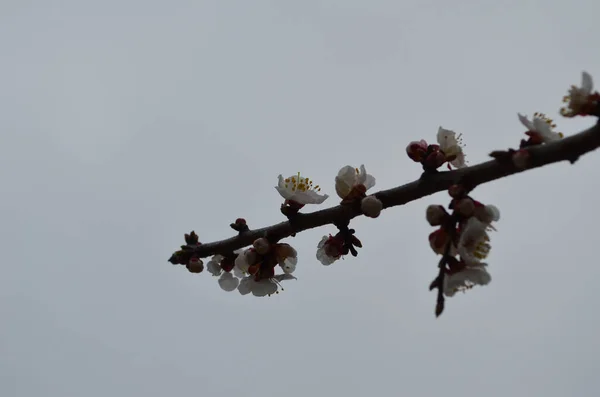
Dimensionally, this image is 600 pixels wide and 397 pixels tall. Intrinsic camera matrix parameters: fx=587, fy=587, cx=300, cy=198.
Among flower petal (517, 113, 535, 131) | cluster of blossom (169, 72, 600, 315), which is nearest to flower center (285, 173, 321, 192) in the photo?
cluster of blossom (169, 72, 600, 315)

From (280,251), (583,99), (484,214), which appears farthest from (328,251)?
(583,99)

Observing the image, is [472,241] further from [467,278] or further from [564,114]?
[564,114]

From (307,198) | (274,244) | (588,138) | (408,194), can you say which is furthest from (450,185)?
(274,244)

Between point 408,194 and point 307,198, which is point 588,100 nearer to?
point 408,194

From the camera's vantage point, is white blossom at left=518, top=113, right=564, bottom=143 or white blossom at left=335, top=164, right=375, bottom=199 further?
white blossom at left=335, top=164, right=375, bottom=199

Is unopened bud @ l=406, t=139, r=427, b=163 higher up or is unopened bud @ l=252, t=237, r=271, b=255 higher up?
unopened bud @ l=406, t=139, r=427, b=163

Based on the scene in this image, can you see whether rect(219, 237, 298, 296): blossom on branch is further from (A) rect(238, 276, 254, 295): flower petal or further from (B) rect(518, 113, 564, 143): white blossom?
(B) rect(518, 113, 564, 143): white blossom
